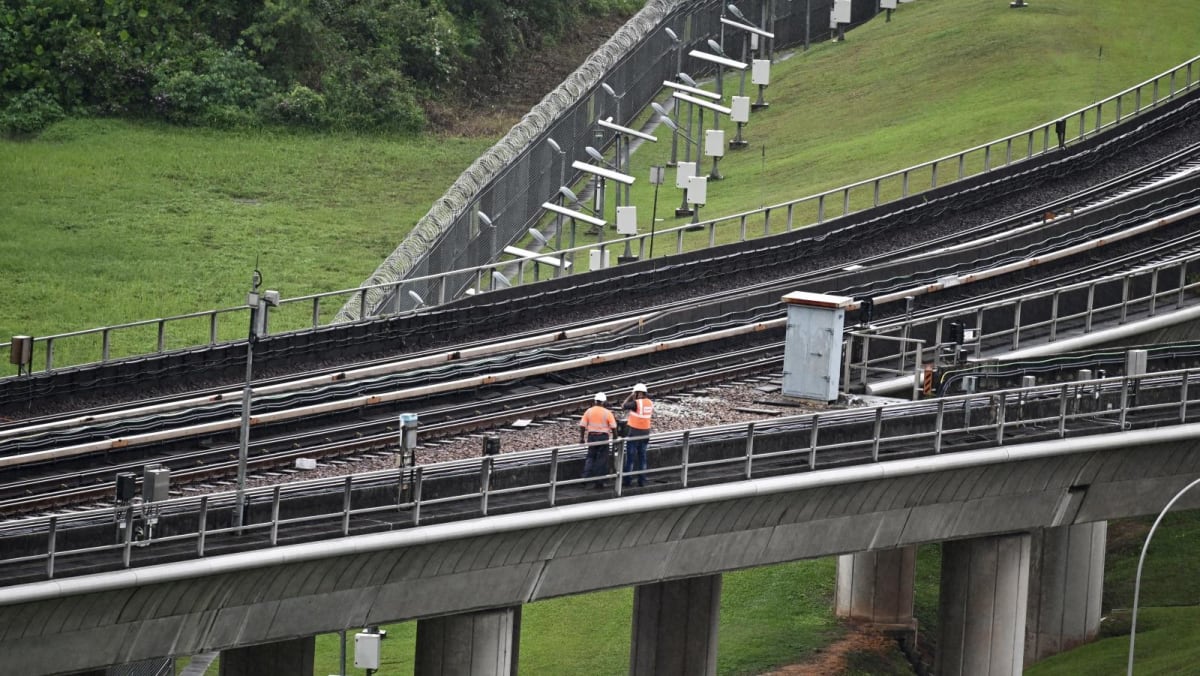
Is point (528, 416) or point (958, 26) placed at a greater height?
point (958, 26)


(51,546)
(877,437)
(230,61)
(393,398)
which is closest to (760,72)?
(230,61)

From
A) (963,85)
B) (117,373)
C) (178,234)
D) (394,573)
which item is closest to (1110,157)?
(963,85)

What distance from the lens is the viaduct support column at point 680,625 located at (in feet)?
127

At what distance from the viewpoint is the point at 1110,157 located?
63625 millimetres

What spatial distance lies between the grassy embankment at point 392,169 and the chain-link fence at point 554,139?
6.83 feet

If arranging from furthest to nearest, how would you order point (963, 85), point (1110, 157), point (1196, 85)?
point (963, 85)
point (1196, 85)
point (1110, 157)

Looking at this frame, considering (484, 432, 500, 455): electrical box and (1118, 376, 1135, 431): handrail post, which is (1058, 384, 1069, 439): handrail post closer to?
(1118, 376, 1135, 431): handrail post

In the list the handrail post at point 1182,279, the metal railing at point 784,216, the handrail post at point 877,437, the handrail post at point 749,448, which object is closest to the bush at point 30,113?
the metal railing at point 784,216

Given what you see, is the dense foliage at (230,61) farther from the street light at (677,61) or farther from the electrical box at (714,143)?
the electrical box at (714,143)

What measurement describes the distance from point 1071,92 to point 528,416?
4080 cm

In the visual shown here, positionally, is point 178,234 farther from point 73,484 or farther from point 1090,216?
point 73,484

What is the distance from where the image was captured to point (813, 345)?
3919 centimetres

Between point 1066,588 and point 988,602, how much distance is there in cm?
1004

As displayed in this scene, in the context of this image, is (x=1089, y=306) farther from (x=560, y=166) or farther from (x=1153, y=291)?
(x=560, y=166)
